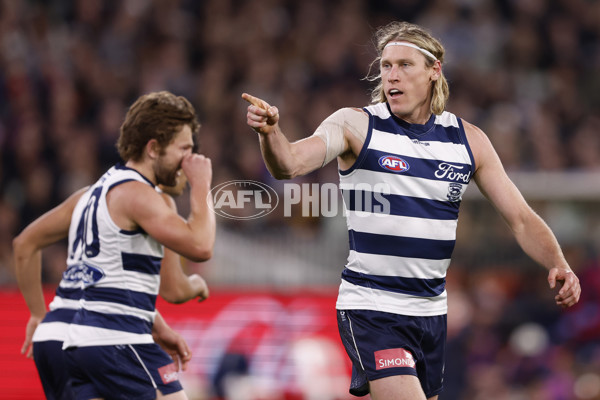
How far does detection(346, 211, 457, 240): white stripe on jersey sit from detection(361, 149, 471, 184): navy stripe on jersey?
0.76 ft

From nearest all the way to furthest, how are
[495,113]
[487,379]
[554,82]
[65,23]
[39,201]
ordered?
[487,379]
[39,201]
[495,113]
[554,82]
[65,23]

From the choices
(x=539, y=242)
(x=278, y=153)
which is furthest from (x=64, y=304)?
(x=539, y=242)

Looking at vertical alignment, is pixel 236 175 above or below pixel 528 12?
below

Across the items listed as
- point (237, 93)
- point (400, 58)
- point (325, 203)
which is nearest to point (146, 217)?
point (400, 58)

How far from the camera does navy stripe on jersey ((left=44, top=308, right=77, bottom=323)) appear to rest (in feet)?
16.5

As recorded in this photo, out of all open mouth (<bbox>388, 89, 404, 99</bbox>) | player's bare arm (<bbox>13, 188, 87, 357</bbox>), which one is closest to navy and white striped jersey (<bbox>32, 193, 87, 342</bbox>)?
player's bare arm (<bbox>13, 188, 87, 357</bbox>)

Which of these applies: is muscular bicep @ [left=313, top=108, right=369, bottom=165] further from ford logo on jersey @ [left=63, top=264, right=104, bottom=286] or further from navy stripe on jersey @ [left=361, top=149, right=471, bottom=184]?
ford logo on jersey @ [left=63, top=264, right=104, bottom=286]

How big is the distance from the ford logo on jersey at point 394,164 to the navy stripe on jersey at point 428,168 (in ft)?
0.03

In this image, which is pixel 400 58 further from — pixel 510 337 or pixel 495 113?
pixel 495 113

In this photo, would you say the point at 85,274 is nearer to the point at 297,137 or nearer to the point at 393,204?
the point at 393,204

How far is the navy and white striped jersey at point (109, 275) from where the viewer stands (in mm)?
4844

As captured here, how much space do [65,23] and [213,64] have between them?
8.81ft

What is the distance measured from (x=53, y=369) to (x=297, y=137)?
687cm

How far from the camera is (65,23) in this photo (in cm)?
1414
